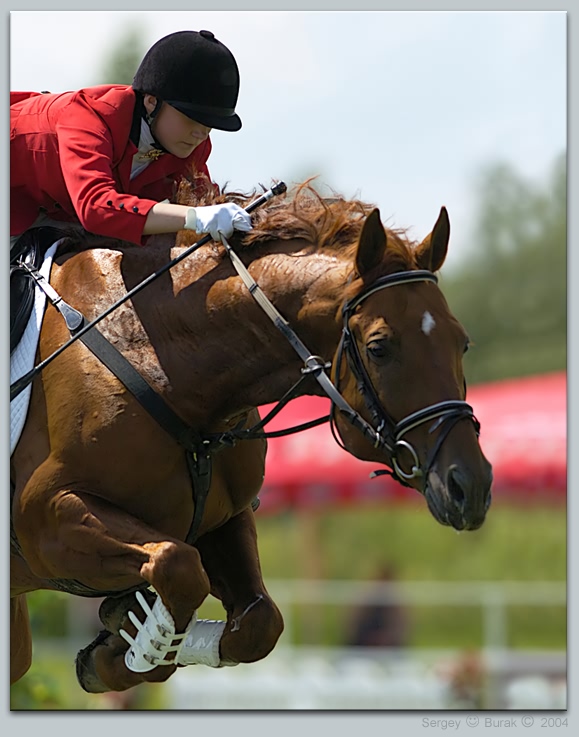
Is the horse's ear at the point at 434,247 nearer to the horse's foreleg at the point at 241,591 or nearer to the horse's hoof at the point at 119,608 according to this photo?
the horse's foreleg at the point at 241,591

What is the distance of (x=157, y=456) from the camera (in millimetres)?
4148

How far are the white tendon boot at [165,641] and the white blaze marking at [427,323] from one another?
121 centimetres

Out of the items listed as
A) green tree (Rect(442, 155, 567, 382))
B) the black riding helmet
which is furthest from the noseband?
green tree (Rect(442, 155, 567, 382))

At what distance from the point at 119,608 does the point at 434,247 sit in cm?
173

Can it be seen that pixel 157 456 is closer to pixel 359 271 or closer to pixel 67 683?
pixel 359 271

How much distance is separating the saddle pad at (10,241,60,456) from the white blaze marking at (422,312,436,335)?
1.43 m

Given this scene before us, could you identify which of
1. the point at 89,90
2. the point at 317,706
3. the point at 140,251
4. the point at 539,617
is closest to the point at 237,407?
the point at 140,251

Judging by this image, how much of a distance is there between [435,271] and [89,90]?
143 cm

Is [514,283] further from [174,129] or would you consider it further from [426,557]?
[174,129]

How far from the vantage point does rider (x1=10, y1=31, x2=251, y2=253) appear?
4.18 m

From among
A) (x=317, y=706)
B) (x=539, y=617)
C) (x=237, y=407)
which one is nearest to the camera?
(x=237, y=407)

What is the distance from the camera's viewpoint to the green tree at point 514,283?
83.1 feet

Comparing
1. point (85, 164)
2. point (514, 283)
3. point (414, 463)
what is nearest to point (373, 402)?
point (414, 463)

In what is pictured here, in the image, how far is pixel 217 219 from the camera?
4109 mm
